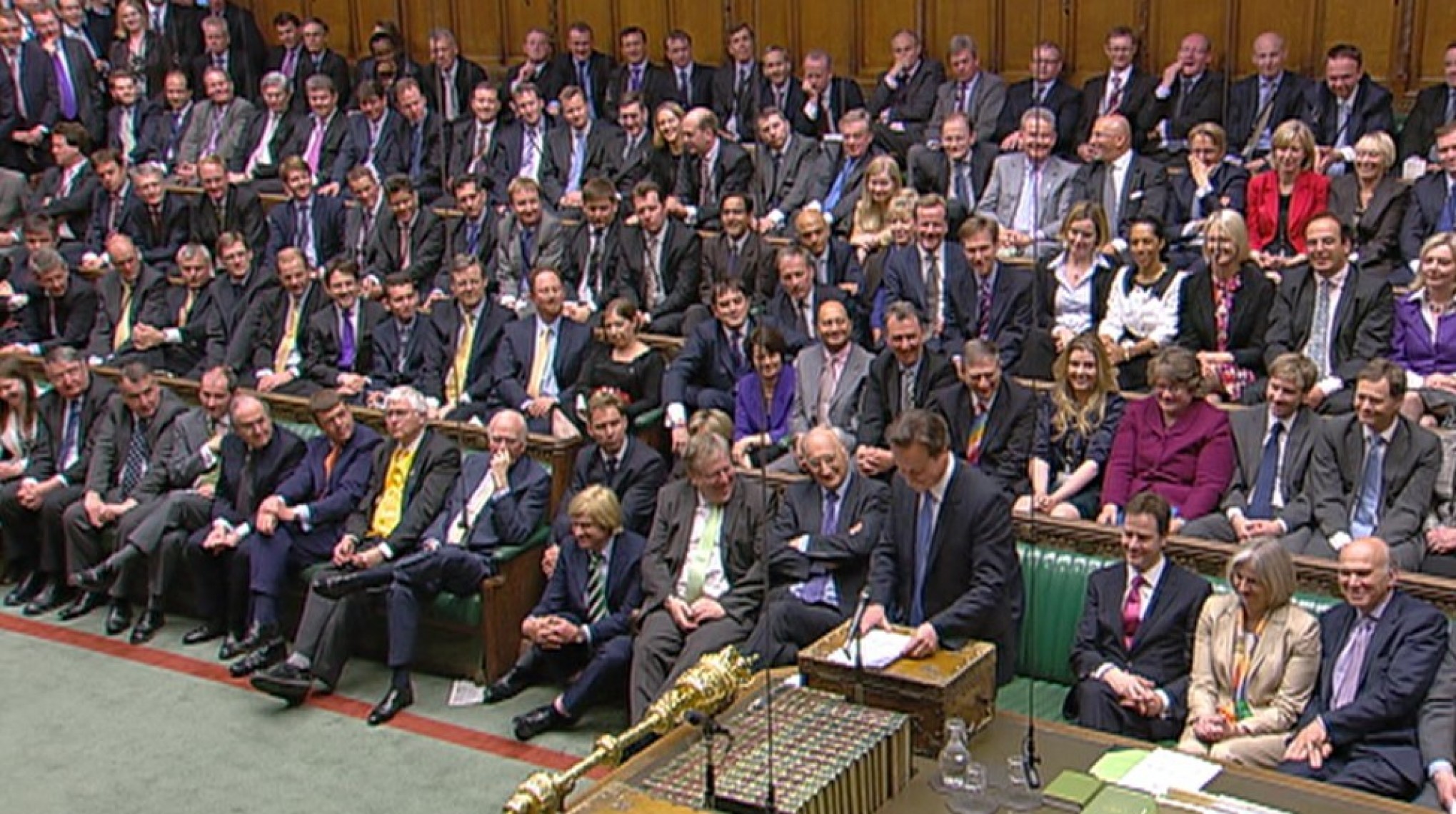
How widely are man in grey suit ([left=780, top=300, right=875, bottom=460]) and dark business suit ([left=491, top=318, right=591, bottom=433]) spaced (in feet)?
3.30

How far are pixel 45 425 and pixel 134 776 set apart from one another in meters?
2.40

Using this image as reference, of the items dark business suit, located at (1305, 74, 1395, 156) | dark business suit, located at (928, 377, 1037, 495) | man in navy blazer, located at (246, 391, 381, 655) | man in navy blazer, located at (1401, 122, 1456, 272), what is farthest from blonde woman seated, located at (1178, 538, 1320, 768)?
dark business suit, located at (1305, 74, 1395, 156)

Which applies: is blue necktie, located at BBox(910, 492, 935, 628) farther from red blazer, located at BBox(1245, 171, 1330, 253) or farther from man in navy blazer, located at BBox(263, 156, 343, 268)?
man in navy blazer, located at BBox(263, 156, 343, 268)

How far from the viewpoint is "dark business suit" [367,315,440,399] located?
7.25m

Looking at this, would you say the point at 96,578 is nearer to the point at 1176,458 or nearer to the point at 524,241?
the point at 524,241

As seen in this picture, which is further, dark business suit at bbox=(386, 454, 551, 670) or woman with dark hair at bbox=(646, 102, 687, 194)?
woman with dark hair at bbox=(646, 102, 687, 194)

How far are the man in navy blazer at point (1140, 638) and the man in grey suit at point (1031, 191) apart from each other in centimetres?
267

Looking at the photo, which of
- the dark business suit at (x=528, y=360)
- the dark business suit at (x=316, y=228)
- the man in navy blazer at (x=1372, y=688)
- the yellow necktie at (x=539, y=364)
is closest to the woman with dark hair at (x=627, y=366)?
the dark business suit at (x=528, y=360)

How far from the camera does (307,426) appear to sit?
273 inches

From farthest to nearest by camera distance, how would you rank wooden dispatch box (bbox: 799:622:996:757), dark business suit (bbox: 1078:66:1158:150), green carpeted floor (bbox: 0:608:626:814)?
dark business suit (bbox: 1078:66:1158:150)
green carpeted floor (bbox: 0:608:626:814)
wooden dispatch box (bbox: 799:622:996:757)

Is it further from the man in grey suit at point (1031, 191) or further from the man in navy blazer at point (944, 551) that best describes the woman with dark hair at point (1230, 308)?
the man in navy blazer at point (944, 551)

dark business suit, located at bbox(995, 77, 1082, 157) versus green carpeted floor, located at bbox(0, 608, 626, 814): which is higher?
dark business suit, located at bbox(995, 77, 1082, 157)

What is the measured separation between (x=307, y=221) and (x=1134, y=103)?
427 cm

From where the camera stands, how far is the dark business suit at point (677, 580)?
5.21m
